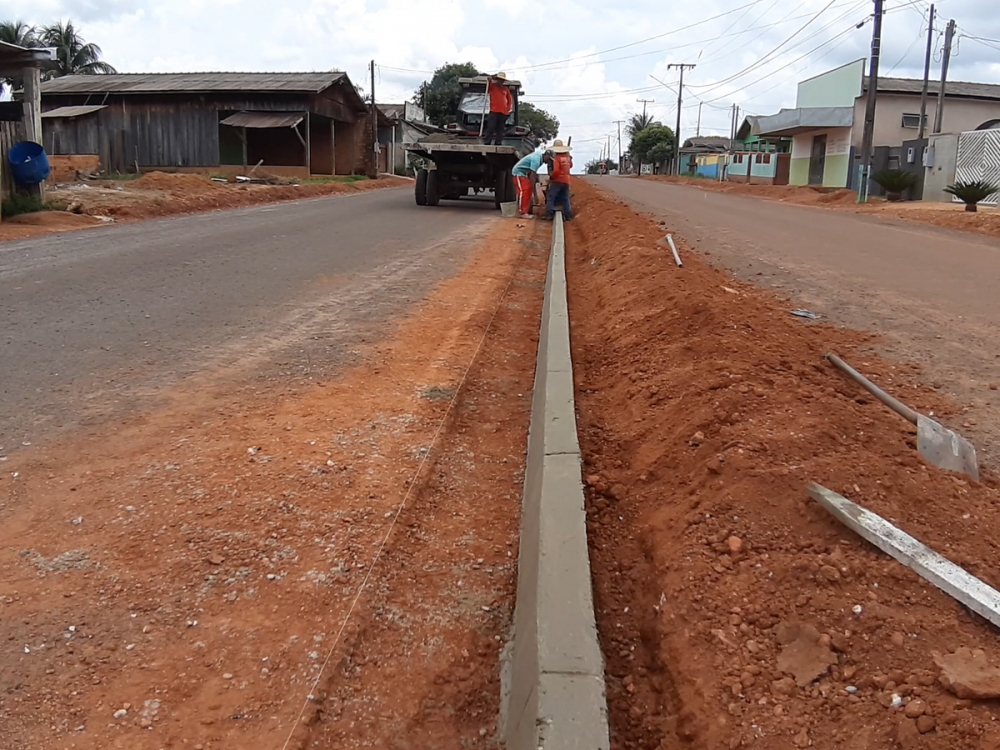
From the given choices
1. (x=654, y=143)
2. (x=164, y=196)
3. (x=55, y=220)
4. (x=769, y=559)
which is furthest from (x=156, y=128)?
(x=654, y=143)

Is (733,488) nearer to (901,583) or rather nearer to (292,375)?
(901,583)

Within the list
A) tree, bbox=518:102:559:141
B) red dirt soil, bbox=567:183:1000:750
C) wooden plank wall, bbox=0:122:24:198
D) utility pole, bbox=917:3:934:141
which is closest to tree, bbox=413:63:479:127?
tree, bbox=518:102:559:141

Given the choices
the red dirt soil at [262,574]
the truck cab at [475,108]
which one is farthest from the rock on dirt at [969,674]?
the truck cab at [475,108]

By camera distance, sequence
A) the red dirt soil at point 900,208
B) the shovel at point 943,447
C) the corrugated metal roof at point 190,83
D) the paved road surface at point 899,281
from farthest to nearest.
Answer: the corrugated metal roof at point 190,83 < the red dirt soil at point 900,208 < the paved road surface at point 899,281 < the shovel at point 943,447

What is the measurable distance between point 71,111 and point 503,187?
21.8m

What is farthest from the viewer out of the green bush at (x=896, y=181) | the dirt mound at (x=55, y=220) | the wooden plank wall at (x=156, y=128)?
the wooden plank wall at (x=156, y=128)

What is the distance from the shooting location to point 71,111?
3334 cm

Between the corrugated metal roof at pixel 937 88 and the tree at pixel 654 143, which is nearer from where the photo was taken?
the corrugated metal roof at pixel 937 88

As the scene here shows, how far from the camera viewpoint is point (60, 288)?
8102 mm

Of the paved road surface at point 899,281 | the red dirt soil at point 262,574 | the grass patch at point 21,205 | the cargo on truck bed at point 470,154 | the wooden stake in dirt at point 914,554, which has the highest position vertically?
the cargo on truck bed at point 470,154

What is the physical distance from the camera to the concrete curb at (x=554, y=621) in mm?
2143

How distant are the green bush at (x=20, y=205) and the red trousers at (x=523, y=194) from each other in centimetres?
928

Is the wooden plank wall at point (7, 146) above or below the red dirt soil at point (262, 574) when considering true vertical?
above

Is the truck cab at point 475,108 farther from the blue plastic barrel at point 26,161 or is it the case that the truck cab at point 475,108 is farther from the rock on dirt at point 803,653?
the rock on dirt at point 803,653
